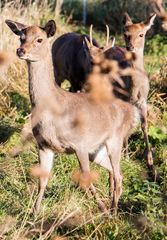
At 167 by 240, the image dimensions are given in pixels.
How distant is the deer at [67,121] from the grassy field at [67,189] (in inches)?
8.7

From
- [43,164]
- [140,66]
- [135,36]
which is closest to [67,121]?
[43,164]

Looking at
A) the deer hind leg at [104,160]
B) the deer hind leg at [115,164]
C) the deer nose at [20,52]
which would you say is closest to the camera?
the deer nose at [20,52]

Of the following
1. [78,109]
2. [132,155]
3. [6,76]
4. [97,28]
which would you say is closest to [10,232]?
[78,109]

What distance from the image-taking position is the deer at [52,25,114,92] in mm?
9477

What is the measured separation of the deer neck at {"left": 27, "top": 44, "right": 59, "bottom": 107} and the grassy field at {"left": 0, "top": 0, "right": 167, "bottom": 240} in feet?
2.97

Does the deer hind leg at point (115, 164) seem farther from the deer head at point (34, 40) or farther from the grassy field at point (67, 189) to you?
the deer head at point (34, 40)

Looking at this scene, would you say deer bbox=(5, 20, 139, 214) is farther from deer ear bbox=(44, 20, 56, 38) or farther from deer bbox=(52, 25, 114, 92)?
deer bbox=(52, 25, 114, 92)

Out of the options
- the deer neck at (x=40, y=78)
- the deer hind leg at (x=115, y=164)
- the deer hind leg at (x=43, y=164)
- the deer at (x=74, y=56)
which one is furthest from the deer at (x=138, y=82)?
the deer neck at (x=40, y=78)

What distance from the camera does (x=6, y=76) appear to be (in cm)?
1061

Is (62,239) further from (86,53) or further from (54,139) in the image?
(86,53)

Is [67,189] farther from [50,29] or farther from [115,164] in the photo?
[50,29]

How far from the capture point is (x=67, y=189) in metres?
6.86

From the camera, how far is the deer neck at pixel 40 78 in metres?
6.26

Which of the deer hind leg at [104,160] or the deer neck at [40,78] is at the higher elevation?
the deer neck at [40,78]
